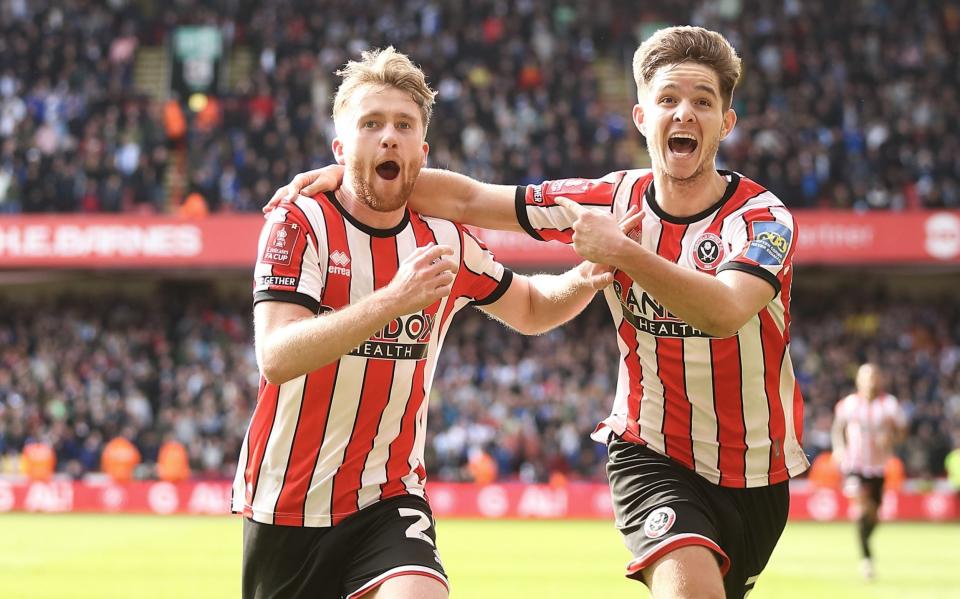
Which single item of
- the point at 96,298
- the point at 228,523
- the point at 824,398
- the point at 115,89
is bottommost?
the point at 228,523

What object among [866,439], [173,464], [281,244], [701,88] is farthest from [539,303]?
[173,464]

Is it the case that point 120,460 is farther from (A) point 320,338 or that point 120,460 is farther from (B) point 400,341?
(A) point 320,338

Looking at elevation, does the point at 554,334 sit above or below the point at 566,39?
below

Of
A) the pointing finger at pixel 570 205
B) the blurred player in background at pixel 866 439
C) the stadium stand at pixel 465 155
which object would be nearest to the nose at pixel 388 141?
the pointing finger at pixel 570 205

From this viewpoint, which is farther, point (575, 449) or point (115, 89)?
point (115, 89)

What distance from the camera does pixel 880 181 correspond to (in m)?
23.7

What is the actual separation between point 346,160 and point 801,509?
16.2 meters

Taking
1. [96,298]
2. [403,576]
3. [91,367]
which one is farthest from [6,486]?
[403,576]

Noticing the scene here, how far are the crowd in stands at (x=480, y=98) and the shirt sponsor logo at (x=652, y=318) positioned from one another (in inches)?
744

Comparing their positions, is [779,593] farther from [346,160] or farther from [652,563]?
[346,160]

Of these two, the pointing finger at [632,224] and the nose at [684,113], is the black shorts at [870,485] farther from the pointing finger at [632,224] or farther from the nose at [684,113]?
the nose at [684,113]

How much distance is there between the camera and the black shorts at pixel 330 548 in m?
4.54

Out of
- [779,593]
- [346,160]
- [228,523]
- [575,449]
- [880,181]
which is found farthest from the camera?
[880,181]

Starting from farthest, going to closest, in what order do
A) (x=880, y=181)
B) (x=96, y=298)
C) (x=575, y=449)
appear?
1. (x=96, y=298)
2. (x=880, y=181)
3. (x=575, y=449)
